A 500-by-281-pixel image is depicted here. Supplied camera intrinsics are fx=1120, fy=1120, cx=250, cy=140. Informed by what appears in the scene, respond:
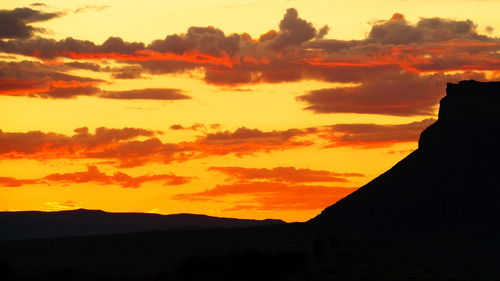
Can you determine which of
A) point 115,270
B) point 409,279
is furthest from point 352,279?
point 115,270

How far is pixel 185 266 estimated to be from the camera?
13862cm

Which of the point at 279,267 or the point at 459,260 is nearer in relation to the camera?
the point at 279,267

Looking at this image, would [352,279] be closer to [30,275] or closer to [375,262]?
[375,262]

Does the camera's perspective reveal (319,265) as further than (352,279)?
→ Yes

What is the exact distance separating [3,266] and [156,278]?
19027 millimetres

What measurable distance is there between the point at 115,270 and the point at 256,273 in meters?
55.4

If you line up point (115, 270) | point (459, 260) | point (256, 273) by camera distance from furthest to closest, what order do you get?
point (459, 260)
point (115, 270)
point (256, 273)

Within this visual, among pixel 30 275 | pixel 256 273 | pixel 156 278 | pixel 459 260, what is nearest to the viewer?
pixel 256 273

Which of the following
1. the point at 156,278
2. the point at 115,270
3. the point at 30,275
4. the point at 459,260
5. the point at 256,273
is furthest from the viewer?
the point at 459,260

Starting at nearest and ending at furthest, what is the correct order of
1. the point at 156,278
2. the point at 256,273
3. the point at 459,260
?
the point at 256,273
the point at 156,278
the point at 459,260

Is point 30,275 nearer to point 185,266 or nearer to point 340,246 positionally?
point 185,266

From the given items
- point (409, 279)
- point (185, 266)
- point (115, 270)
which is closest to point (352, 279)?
point (409, 279)

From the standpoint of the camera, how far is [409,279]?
5320 inches

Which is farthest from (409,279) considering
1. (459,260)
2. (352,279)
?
(459,260)
